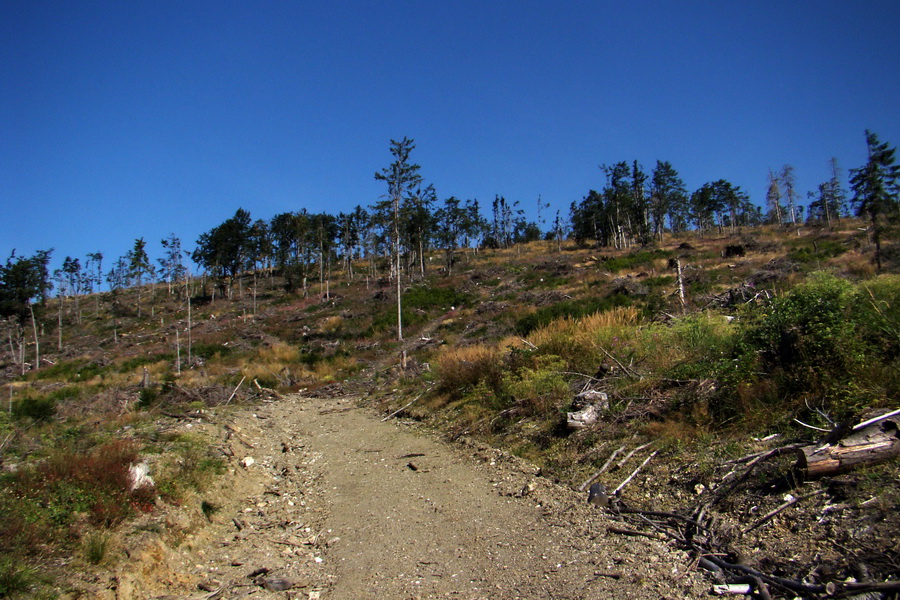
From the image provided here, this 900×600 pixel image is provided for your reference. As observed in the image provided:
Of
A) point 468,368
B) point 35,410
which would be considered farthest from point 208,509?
point 35,410

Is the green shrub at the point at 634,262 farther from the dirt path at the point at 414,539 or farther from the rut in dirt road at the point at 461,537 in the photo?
the rut in dirt road at the point at 461,537

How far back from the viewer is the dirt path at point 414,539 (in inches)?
140

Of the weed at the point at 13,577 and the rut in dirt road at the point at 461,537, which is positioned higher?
the weed at the point at 13,577

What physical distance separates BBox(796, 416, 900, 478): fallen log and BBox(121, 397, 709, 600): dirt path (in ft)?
4.18

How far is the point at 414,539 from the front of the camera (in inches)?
183

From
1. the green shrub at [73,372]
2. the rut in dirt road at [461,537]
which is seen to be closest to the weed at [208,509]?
the rut in dirt road at [461,537]

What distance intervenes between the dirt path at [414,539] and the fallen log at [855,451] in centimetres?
127

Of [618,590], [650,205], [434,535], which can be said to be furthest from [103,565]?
[650,205]

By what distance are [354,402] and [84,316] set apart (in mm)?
72340

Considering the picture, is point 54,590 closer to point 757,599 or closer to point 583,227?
point 757,599

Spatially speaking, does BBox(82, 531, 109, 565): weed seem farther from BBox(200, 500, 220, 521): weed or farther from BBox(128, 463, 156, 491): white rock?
BBox(200, 500, 220, 521): weed

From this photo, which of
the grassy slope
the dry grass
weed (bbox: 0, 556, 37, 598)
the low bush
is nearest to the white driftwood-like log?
the grassy slope

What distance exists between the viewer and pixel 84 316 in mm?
66250

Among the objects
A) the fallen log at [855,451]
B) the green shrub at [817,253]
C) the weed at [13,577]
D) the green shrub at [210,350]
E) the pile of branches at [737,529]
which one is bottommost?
the green shrub at [210,350]
